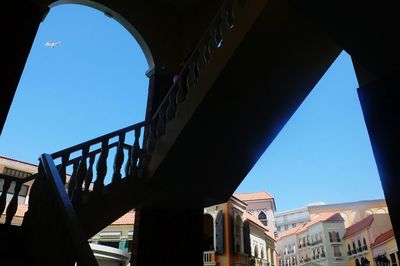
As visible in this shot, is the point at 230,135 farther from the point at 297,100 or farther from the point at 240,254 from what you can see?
the point at 240,254

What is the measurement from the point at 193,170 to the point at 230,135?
1.92 feet

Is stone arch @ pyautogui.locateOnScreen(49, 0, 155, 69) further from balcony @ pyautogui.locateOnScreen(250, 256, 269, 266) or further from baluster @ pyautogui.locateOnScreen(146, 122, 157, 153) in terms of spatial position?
balcony @ pyautogui.locateOnScreen(250, 256, 269, 266)

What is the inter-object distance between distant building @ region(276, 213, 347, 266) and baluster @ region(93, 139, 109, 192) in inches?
1073

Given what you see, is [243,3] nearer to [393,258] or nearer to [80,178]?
[80,178]

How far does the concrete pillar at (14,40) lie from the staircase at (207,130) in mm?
753

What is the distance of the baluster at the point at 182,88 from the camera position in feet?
11.7

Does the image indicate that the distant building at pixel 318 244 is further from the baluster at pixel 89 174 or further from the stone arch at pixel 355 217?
the baluster at pixel 89 174

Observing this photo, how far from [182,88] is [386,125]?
204 cm

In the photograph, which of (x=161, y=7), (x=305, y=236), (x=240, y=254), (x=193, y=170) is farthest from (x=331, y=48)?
(x=305, y=236)

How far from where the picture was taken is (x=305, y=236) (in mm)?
31484

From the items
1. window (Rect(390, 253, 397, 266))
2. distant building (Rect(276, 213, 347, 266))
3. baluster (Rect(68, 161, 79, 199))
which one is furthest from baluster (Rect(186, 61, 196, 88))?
distant building (Rect(276, 213, 347, 266))

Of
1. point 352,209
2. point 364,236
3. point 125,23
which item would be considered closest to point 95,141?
point 125,23

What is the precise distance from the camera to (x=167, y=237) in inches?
173

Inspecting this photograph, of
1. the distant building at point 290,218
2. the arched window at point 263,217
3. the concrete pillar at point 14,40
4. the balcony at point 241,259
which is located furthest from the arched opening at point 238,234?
the distant building at point 290,218
